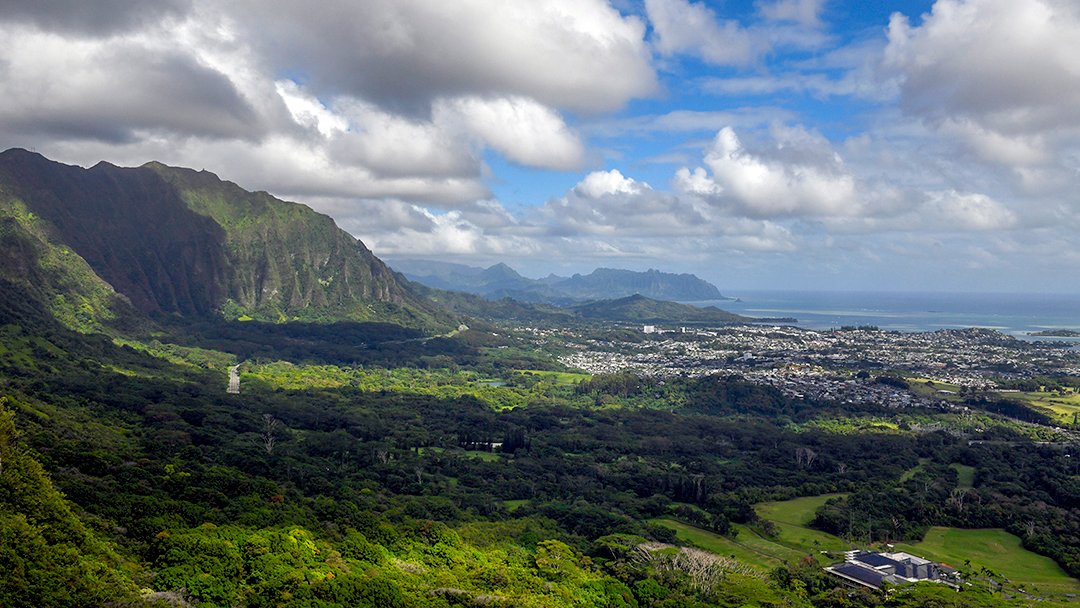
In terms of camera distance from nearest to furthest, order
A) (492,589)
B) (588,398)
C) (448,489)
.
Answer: (492,589) < (448,489) < (588,398)

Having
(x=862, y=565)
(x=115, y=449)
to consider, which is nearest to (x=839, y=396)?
(x=862, y=565)

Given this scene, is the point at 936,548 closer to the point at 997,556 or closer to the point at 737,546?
the point at 997,556

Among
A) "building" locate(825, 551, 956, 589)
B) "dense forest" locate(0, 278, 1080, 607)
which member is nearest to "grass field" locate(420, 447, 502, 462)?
"dense forest" locate(0, 278, 1080, 607)

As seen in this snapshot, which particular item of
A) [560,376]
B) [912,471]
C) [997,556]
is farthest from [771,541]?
[560,376]

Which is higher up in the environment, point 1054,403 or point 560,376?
point 1054,403

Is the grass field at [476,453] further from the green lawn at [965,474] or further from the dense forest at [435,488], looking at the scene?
the green lawn at [965,474]

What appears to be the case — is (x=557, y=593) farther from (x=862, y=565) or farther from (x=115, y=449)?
(x=115, y=449)

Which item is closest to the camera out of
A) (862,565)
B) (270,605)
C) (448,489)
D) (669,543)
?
(270,605)

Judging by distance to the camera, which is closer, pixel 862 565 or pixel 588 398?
pixel 862 565
